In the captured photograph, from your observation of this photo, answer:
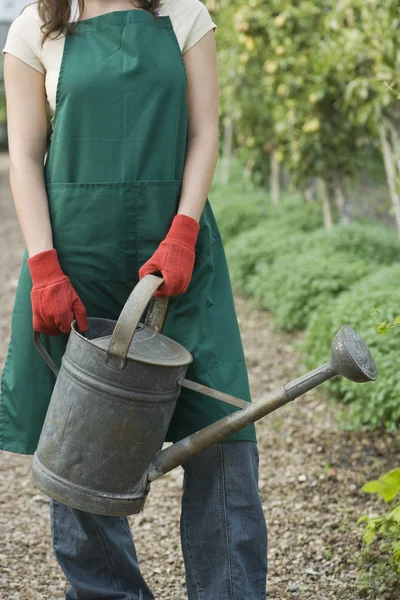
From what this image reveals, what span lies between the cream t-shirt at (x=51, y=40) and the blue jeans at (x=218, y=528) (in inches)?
34.1

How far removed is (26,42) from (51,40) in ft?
0.18

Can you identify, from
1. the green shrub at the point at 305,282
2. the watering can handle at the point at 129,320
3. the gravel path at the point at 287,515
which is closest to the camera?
the watering can handle at the point at 129,320

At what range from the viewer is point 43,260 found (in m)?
1.86

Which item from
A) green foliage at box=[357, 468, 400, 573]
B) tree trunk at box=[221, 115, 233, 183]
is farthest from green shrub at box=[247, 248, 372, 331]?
tree trunk at box=[221, 115, 233, 183]

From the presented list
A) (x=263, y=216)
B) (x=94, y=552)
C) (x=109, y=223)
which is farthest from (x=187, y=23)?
(x=263, y=216)

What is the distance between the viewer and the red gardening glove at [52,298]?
5.96 ft

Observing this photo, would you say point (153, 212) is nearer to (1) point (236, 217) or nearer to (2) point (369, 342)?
(2) point (369, 342)

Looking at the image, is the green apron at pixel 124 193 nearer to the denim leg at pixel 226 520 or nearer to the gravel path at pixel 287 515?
the denim leg at pixel 226 520

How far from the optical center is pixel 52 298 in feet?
5.96

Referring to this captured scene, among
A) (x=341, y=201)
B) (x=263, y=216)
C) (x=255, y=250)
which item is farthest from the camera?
(x=263, y=216)

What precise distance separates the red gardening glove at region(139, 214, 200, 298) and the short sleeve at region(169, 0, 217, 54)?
1.25 feet

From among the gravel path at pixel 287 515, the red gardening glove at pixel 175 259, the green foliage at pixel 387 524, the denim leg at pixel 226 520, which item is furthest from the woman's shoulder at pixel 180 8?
the gravel path at pixel 287 515

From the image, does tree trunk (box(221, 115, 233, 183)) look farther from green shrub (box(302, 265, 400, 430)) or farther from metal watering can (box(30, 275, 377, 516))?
metal watering can (box(30, 275, 377, 516))

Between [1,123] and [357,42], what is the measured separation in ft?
79.1
